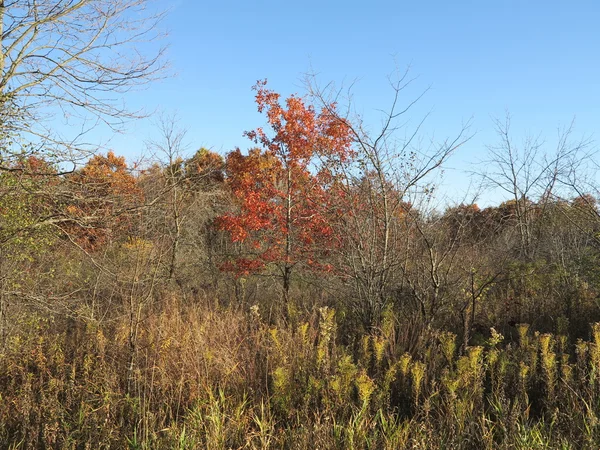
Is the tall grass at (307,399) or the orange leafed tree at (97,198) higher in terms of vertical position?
the orange leafed tree at (97,198)

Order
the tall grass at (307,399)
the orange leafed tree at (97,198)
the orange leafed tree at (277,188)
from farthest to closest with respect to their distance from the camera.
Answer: the orange leafed tree at (277,188)
the orange leafed tree at (97,198)
the tall grass at (307,399)

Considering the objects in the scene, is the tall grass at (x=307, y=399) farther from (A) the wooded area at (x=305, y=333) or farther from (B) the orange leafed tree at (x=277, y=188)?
(B) the orange leafed tree at (x=277, y=188)

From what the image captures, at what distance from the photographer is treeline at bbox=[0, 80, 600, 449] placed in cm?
327

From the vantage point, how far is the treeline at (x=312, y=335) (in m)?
3.27

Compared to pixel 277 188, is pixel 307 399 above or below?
below

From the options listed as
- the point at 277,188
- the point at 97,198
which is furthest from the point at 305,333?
the point at 277,188

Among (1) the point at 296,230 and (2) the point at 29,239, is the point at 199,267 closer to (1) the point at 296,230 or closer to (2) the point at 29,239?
(1) the point at 296,230

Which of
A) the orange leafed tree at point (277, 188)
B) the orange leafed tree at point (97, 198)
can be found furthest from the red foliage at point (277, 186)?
the orange leafed tree at point (97, 198)

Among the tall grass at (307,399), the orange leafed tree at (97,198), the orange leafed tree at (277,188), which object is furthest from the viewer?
the orange leafed tree at (277,188)

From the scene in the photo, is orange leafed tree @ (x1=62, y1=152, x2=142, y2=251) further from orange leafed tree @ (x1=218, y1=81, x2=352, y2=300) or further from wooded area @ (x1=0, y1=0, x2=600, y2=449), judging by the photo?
orange leafed tree @ (x1=218, y1=81, x2=352, y2=300)

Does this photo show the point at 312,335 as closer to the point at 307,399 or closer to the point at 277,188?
the point at 307,399

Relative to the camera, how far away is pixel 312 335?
5066 millimetres

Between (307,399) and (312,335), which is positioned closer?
(307,399)

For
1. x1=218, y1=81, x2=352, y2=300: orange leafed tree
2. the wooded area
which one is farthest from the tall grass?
x1=218, y1=81, x2=352, y2=300: orange leafed tree
